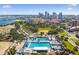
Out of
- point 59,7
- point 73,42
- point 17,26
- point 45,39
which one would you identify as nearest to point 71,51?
point 73,42

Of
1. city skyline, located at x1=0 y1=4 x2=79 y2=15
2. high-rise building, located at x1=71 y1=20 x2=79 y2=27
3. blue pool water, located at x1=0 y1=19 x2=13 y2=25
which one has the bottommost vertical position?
high-rise building, located at x1=71 y1=20 x2=79 y2=27

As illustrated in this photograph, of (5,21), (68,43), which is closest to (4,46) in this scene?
(5,21)

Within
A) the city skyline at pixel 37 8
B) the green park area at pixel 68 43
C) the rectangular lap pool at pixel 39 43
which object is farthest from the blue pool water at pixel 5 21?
the green park area at pixel 68 43

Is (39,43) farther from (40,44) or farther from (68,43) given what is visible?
(68,43)

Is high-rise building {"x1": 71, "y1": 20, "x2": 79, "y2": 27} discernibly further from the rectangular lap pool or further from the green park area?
the rectangular lap pool

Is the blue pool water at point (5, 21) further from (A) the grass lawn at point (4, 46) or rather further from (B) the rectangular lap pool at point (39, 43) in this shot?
(B) the rectangular lap pool at point (39, 43)

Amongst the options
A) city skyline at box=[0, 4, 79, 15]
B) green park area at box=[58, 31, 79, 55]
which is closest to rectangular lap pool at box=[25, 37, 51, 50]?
green park area at box=[58, 31, 79, 55]

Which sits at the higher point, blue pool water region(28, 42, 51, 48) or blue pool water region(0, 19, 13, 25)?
blue pool water region(0, 19, 13, 25)
